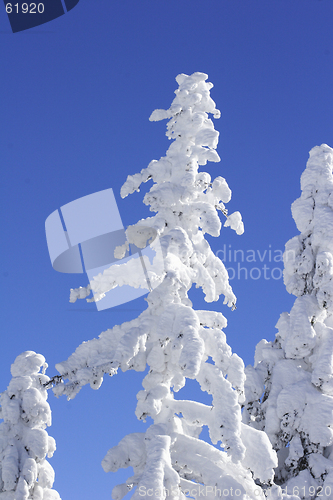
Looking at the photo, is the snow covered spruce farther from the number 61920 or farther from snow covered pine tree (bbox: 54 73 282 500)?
the number 61920

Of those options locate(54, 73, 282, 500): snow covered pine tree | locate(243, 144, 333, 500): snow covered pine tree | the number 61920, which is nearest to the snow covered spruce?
locate(54, 73, 282, 500): snow covered pine tree

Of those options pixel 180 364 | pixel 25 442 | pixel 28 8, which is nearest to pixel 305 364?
pixel 180 364

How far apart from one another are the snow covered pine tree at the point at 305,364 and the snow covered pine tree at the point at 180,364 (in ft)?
8.27

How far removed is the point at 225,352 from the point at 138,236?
324 centimetres

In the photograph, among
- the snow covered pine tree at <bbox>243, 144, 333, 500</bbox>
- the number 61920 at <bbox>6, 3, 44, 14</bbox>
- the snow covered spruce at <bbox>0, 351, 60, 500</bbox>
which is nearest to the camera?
the snow covered spruce at <bbox>0, 351, 60, 500</bbox>

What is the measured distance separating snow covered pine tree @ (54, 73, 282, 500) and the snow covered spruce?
250cm

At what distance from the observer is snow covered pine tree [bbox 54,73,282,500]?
6.91 m

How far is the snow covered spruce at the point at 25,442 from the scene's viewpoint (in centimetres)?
895

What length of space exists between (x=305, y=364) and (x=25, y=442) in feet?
23.6

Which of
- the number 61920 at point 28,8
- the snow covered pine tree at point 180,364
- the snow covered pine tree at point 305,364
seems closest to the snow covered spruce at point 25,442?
the snow covered pine tree at point 180,364

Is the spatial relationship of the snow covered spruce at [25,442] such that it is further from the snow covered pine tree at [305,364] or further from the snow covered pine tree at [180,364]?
the snow covered pine tree at [305,364]

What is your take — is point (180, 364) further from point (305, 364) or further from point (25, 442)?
point (305, 364)

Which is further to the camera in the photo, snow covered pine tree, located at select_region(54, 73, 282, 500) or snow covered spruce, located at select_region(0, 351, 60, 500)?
snow covered spruce, located at select_region(0, 351, 60, 500)

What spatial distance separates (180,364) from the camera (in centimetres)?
675
